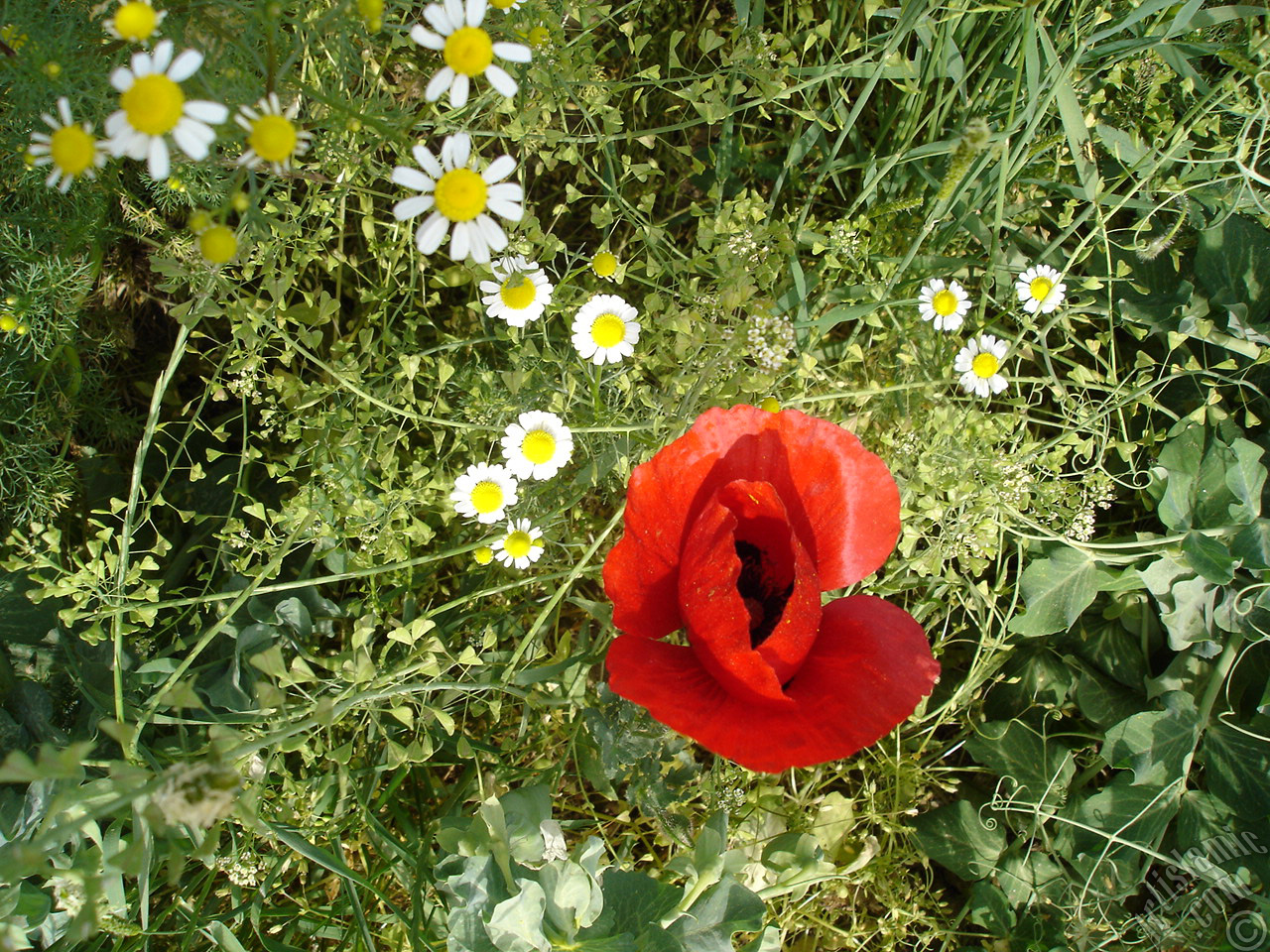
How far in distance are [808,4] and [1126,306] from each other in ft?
2.87

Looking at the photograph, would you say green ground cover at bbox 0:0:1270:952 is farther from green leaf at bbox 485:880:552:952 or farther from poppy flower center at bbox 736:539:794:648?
poppy flower center at bbox 736:539:794:648

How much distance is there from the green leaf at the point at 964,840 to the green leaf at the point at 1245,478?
2.46ft

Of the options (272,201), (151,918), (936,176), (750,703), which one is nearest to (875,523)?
(750,703)

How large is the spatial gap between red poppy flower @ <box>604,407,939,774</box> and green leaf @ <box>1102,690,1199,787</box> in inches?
32.8

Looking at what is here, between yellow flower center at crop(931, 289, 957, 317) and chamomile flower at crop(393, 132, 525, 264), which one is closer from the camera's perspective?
chamomile flower at crop(393, 132, 525, 264)

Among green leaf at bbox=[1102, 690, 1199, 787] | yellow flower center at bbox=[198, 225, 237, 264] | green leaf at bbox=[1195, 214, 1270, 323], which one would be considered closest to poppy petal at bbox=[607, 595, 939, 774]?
yellow flower center at bbox=[198, 225, 237, 264]

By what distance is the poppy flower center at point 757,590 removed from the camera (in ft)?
4.00

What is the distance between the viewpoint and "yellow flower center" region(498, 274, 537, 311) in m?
1.27

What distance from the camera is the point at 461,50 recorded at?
964mm

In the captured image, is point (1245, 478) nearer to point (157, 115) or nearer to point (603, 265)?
point (603, 265)

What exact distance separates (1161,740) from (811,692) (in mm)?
994

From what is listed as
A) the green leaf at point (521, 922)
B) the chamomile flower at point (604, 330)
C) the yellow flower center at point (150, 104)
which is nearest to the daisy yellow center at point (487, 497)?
the chamomile flower at point (604, 330)

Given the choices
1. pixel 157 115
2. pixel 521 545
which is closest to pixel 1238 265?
pixel 521 545

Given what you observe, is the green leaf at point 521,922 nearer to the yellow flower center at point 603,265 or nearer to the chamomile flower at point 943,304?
the yellow flower center at point 603,265
